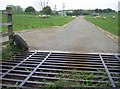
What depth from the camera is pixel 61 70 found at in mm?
5922

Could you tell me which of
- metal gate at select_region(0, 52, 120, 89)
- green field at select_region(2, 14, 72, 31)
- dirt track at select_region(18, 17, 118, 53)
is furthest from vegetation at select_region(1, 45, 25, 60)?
green field at select_region(2, 14, 72, 31)

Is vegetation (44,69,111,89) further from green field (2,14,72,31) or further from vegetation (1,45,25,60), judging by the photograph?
green field (2,14,72,31)

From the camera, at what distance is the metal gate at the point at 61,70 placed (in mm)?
4922

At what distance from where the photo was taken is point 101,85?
4781 mm

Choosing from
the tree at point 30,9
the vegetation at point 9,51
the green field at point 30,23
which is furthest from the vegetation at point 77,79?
the tree at point 30,9

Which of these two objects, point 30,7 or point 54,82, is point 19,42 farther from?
point 30,7

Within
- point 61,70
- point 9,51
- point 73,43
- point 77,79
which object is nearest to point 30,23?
point 73,43

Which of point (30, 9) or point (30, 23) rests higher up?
point (30, 9)

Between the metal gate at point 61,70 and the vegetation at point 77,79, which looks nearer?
the vegetation at point 77,79

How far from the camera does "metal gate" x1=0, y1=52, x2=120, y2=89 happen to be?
194 inches

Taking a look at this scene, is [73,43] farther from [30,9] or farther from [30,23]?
[30,9]

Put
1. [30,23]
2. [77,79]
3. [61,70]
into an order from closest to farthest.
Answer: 1. [77,79]
2. [61,70]
3. [30,23]

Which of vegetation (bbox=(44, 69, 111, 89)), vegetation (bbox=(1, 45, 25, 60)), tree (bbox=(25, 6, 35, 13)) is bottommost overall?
vegetation (bbox=(44, 69, 111, 89))

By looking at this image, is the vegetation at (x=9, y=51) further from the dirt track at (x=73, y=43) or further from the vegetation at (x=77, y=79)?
the vegetation at (x=77, y=79)
